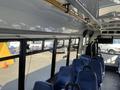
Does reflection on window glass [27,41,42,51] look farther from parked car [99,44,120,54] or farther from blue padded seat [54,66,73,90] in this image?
parked car [99,44,120,54]

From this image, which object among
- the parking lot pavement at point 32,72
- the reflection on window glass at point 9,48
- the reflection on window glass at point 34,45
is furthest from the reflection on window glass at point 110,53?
the reflection on window glass at point 9,48

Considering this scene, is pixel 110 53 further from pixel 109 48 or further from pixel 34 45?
pixel 34 45

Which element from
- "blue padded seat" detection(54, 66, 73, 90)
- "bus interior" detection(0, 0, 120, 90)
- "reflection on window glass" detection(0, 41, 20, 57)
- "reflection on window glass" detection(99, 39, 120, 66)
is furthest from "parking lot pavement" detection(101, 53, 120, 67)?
"reflection on window glass" detection(0, 41, 20, 57)

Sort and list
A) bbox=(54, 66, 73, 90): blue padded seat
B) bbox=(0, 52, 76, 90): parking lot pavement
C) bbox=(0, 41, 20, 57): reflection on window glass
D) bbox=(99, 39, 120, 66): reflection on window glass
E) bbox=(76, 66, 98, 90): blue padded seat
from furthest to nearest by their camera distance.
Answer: bbox=(99, 39, 120, 66): reflection on window glass, bbox=(0, 52, 76, 90): parking lot pavement, bbox=(54, 66, 73, 90): blue padded seat, bbox=(76, 66, 98, 90): blue padded seat, bbox=(0, 41, 20, 57): reflection on window glass

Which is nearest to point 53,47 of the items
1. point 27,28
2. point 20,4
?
point 27,28

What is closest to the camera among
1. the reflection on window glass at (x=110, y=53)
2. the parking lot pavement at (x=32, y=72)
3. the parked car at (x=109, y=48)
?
the parking lot pavement at (x=32, y=72)

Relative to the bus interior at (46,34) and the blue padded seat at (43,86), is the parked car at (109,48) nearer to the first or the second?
the bus interior at (46,34)

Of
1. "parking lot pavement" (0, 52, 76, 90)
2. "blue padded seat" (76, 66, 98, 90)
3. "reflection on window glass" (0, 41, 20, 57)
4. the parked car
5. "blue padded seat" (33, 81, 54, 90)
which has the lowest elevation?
"parking lot pavement" (0, 52, 76, 90)

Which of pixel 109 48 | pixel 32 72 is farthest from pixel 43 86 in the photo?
pixel 109 48

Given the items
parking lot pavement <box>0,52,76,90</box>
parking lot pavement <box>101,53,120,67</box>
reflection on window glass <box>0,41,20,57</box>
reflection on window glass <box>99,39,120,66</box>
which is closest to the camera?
reflection on window glass <box>0,41,20,57</box>

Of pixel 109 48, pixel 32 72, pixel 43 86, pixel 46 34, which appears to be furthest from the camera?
pixel 109 48

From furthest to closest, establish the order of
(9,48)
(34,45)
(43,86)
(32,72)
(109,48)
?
(109,48) → (32,72) → (34,45) → (9,48) → (43,86)

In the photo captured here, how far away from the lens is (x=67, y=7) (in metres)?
2.68

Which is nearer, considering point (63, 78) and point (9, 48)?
point (9, 48)
